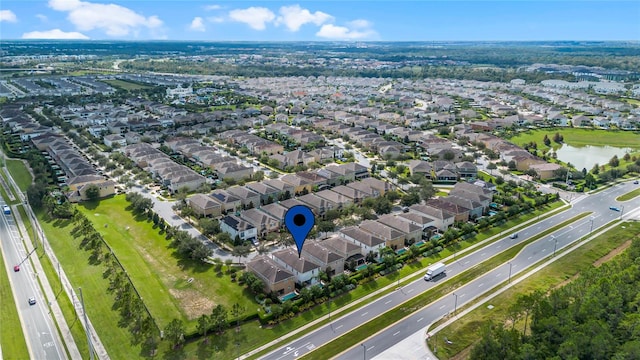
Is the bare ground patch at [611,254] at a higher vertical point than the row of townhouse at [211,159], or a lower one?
lower

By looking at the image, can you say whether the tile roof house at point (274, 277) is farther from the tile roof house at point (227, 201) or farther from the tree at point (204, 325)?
the tile roof house at point (227, 201)

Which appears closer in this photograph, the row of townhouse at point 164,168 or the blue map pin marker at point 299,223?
the blue map pin marker at point 299,223

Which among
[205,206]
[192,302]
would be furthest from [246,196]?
[192,302]

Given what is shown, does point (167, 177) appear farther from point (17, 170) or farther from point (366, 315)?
point (366, 315)

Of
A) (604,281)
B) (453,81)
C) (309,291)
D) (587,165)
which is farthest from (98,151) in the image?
(453,81)

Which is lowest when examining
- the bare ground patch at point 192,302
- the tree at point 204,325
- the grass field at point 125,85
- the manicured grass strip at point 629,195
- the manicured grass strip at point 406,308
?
the manicured grass strip at point 406,308

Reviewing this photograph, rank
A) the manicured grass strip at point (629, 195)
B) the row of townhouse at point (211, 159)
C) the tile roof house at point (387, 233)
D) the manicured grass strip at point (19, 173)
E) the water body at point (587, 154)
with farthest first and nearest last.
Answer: the water body at point (587, 154)
the row of townhouse at point (211, 159)
the manicured grass strip at point (19, 173)
the manicured grass strip at point (629, 195)
the tile roof house at point (387, 233)

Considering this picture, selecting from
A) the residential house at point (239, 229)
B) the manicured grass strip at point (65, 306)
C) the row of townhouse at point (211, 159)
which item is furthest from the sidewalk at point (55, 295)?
the row of townhouse at point (211, 159)

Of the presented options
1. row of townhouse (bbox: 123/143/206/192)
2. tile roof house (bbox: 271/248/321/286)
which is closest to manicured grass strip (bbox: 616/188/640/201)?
tile roof house (bbox: 271/248/321/286)

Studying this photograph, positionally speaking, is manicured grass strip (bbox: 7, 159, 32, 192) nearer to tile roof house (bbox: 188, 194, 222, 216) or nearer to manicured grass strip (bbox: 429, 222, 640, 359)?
tile roof house (bbox: 188, 194, 222, 216)
